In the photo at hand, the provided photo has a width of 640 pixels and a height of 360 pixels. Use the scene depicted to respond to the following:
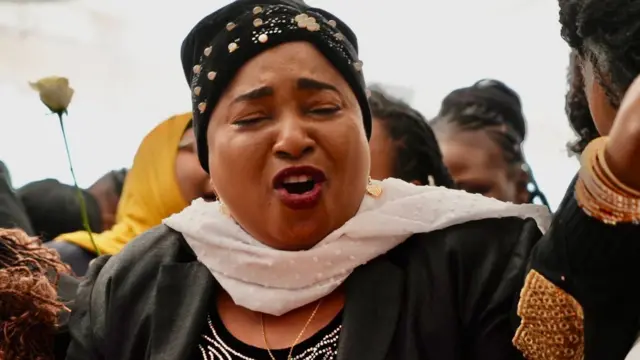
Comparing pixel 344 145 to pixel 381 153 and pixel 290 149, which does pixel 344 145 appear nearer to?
pixel 290 149

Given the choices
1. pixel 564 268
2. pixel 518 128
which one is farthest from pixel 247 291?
pixel 518 128

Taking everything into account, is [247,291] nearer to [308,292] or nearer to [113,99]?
[308,292]

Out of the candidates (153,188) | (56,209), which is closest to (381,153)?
(153,188)

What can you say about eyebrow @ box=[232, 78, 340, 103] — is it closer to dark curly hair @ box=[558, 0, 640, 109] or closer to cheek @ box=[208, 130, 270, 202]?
cheek @ box=[208, 130, 270, 202]

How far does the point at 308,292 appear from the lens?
3.05 ft

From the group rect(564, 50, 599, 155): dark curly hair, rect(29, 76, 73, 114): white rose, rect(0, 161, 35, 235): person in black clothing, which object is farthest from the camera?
rect(0, 161, 35, 235): person in black clothing

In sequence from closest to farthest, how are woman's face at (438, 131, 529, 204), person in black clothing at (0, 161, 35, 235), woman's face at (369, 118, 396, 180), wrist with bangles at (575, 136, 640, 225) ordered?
wrist with bangles at (575, 136, 640, 225) < person in black clothing at (0, 161, 35, 235) < woman's face at (369, 118, 396, 180) < woman's face at (438, 131, 529, 204)

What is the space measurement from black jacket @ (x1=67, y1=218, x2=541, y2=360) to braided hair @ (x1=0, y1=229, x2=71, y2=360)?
36 mm

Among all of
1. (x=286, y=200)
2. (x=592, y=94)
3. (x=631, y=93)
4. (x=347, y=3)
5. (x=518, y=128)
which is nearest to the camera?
(x=631, y=93)

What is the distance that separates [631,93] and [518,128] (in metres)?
1.08

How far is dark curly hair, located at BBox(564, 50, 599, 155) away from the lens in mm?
839

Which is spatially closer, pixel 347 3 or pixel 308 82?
pixel 308 82

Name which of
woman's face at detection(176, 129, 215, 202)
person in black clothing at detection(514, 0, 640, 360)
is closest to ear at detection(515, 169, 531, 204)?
woman's face at detection(176, 129, 215, 202)

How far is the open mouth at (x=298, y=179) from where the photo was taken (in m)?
0.91
